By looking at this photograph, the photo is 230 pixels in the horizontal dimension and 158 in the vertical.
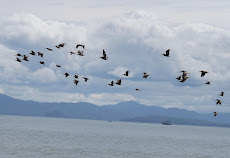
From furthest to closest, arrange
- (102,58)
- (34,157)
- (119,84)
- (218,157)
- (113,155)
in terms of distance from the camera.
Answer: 1. (218,157)
2. (113,155)
3. (34,157)
4. (119,84)
5. (102,58)

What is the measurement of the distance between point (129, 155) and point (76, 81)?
2851 inches

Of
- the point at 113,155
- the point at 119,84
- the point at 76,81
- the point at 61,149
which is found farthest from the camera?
the point at 61,149

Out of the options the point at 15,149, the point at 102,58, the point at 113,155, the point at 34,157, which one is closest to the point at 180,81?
the point at 102,58

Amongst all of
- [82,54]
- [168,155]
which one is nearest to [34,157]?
[168,155]

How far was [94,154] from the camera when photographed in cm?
13625

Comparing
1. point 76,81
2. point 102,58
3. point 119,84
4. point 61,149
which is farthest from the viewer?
point 61,149

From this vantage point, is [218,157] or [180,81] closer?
[180,81]

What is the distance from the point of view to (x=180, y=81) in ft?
178

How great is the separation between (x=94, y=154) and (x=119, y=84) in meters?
72.4

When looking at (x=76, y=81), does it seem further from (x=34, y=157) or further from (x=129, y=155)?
(x=129, y=155)

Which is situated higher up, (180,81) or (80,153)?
(180,81)

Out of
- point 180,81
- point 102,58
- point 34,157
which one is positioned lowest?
point 34,157

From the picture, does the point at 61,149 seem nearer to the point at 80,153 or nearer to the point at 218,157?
the point at 80,153

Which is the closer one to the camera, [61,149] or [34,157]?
[34,157]
